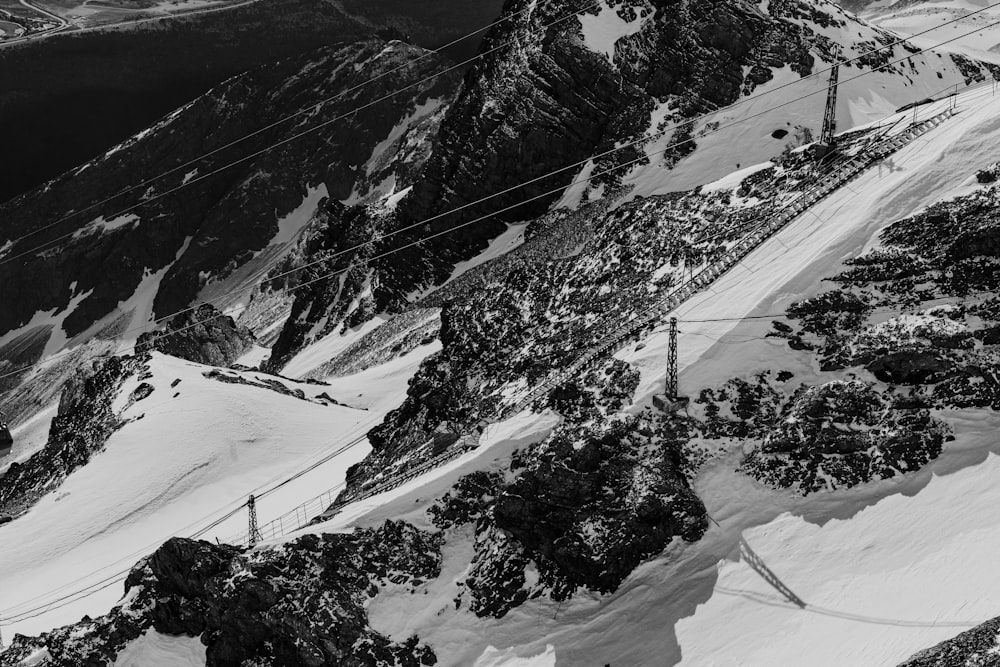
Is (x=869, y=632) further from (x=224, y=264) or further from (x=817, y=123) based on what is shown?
(x=224, y=264)

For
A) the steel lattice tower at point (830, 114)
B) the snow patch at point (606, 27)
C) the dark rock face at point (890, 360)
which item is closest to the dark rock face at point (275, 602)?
the dark rock face at point (890, 360)

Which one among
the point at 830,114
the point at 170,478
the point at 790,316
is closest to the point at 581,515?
the point at 790,316

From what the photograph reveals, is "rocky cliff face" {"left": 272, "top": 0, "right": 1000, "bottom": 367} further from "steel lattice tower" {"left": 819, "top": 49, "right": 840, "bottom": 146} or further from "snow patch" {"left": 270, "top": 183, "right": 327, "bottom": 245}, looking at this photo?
"snow patch" {"left": 270, "top": 183, "right": 327, "bottom": 245}

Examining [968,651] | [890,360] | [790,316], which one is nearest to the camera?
[968,651]

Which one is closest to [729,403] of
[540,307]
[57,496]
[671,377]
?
[671,377]

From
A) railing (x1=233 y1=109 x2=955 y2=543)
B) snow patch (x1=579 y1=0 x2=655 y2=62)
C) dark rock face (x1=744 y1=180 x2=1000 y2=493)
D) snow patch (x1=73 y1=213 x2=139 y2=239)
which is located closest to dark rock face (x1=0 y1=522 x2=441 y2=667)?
railing (x1=233 y1=109 x2=955 y2=543)

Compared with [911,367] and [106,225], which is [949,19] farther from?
[106,225]
